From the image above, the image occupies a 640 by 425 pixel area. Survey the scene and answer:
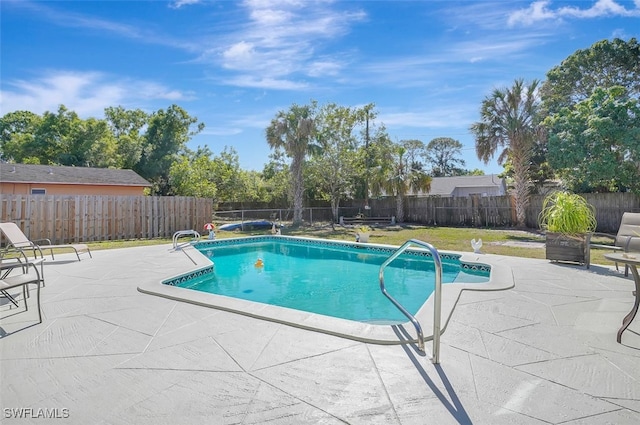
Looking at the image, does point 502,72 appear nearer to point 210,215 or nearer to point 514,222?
point 514,222

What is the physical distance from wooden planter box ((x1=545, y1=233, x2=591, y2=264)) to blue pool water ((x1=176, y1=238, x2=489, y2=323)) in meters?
1.36

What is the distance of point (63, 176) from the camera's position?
17.4 m

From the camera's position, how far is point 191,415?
1.99 m

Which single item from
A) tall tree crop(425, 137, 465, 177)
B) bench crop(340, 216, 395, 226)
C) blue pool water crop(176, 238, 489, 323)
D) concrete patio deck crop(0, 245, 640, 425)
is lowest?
blue pool water crop(176, 238, 489, 323)

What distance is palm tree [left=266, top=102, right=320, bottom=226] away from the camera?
727 inches

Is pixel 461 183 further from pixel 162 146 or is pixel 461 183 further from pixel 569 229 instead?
pixel 162 146

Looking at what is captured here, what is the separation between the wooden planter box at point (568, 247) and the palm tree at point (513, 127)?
33.2 ft

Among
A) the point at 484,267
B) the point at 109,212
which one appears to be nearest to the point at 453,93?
the point at 484,267

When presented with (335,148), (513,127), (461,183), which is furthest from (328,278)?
(461,183)

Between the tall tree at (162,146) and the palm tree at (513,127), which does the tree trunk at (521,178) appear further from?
the tall tree at (162,146)

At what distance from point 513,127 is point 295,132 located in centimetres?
1097

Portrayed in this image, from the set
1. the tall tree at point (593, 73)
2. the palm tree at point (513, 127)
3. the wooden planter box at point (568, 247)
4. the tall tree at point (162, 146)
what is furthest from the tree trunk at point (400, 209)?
the tall tree at point (162, 146)

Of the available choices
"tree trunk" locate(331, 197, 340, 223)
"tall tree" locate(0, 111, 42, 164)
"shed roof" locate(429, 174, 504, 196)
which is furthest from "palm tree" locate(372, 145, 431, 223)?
"tall tree" locate(0, 111, 42, 164)

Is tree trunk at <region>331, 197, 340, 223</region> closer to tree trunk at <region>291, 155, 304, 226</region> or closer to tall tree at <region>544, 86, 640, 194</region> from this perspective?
tree trunk at <region>291, 155, 304, 226</region>
